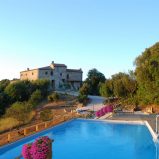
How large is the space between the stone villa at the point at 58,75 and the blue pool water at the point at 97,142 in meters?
40.4

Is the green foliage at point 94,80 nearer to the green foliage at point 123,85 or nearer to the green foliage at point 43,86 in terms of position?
the green foliage at point 43,86

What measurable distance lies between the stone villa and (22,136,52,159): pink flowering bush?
54.9m

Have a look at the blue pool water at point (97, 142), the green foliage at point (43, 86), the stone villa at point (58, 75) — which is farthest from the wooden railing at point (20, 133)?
the stone villa at point (58, 75)

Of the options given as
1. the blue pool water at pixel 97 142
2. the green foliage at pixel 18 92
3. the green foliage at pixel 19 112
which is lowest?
the blue pool water at pixel 97 142

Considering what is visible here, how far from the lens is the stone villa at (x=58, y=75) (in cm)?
6625

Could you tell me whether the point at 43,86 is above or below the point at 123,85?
above

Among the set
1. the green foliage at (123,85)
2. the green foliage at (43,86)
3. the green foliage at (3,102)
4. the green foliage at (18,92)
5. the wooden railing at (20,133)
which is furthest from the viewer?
the green foliage at (43,86)

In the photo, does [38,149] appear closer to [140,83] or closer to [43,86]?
[140,83]

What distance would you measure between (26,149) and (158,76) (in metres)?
22.9

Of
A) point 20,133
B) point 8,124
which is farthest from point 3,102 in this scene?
point 20,133

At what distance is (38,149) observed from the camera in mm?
9008

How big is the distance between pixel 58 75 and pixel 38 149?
58.3 meters

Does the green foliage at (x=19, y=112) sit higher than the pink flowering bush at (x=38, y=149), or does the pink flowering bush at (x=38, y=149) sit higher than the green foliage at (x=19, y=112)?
the green foliage at (x=19, y=112)

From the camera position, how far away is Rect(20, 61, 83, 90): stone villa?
66.2 m
